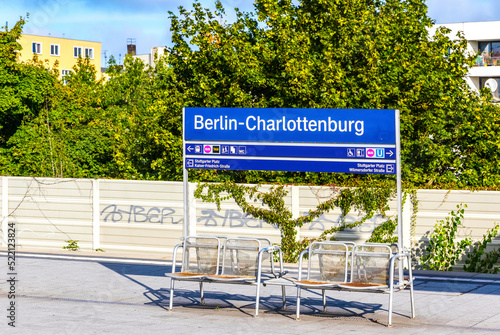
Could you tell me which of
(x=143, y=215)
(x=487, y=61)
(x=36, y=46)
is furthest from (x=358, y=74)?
(x=36, y=46)

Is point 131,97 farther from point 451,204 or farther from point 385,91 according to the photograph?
point 451,204

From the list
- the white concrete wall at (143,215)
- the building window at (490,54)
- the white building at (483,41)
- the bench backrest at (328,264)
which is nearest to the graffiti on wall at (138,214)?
the white concrete wall at (143,215)

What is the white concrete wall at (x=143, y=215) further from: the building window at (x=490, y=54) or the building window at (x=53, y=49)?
the building window at (x=53, y=49)

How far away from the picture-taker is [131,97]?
37781mm

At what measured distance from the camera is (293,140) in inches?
432

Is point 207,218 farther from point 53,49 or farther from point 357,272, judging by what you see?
point 53,49

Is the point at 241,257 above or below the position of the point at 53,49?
below

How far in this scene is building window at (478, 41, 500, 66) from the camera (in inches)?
2344

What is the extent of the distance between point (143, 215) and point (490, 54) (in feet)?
Result: 166

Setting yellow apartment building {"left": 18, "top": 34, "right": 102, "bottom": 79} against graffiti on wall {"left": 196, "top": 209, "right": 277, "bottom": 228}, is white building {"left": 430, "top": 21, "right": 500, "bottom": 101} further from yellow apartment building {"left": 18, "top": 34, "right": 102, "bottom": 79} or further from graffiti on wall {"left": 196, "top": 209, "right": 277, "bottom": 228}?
graffiti on wall {"left": 196, "top": 209, "right": 277, "bottom": 228}

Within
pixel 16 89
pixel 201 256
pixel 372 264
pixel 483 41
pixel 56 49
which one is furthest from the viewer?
pixel 56 49

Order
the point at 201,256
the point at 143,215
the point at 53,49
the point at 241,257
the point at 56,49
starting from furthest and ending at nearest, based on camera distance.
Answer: the point at 56,49
the point at 53,49
the point at 143,215
the point at 201,256
the point at 241,257

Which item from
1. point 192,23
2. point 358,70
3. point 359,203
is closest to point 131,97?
point 192,23

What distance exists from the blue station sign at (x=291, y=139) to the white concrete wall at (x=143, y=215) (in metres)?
3.68
